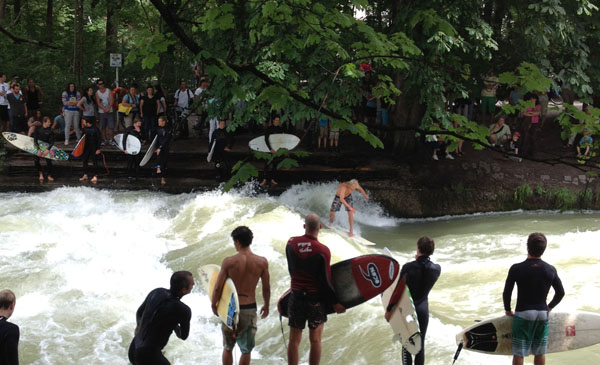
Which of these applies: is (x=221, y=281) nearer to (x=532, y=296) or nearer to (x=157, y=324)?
(x=157, y=324)

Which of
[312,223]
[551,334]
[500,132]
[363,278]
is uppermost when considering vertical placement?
[500,132]

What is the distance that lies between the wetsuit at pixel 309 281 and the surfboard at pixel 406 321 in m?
0.59

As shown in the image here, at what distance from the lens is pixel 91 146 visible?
16.9 meters

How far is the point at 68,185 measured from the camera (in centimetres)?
1678

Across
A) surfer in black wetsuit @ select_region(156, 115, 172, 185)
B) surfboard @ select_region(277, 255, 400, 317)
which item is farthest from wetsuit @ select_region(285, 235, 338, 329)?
surfer in black wetsuit @ select_region(156, 115, 172, 185)

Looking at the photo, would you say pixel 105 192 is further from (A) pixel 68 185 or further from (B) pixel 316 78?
(B) pixel 316 78

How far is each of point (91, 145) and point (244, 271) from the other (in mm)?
12049

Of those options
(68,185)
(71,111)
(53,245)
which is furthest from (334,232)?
(71,111)

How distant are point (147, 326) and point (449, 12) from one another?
36.0 feet

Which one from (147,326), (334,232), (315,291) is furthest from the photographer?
(334,232)

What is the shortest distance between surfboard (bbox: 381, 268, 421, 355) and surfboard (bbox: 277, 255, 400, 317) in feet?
0.40

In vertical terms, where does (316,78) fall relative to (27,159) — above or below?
above

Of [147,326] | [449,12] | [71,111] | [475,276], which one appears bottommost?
[475,276]

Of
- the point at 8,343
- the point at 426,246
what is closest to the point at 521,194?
the point at 426,246
